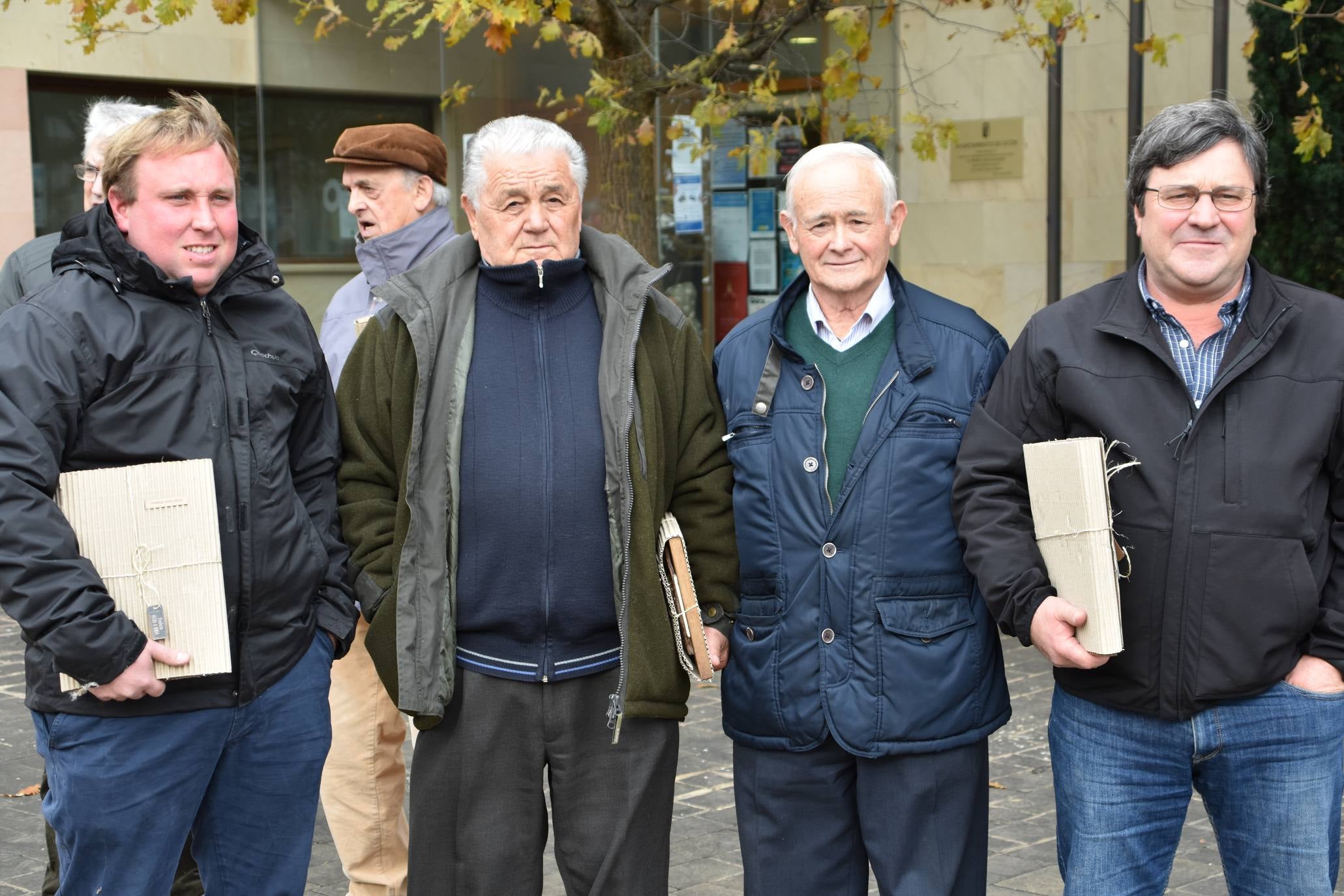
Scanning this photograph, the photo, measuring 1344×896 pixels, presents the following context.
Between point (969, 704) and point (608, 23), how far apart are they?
4830mm

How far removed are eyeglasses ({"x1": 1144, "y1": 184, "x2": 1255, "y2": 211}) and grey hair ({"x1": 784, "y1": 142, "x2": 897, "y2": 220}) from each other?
2.04 feet

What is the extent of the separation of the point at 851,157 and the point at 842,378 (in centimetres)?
50

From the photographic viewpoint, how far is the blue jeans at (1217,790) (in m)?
3.19

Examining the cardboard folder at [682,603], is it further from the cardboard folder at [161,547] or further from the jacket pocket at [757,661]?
the cardboard folder at [161,547]

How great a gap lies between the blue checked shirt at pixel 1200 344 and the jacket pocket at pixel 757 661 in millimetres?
997

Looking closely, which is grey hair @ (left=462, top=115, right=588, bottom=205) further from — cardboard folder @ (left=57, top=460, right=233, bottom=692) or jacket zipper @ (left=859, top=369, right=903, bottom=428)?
cardboard folder @ (left=57, top=460, right=233, bottom=692)

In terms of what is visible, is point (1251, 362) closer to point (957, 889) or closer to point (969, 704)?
point (969, 704)

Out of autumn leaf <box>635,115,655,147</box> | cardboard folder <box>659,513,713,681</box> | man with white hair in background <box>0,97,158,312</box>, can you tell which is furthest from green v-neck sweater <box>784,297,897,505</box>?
autumn leaf <box>635,115,655,147</box>

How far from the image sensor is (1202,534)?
3.15m

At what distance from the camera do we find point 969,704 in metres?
3.46

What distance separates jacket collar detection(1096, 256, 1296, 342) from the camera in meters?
3.23

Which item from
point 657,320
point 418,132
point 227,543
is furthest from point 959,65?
point 227,543

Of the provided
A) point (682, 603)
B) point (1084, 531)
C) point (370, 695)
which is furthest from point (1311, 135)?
point (370, 695)

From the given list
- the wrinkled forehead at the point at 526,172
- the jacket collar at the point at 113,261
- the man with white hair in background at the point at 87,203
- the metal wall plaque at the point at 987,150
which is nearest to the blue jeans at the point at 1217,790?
the wrinkled forehead at the point at 526,172
